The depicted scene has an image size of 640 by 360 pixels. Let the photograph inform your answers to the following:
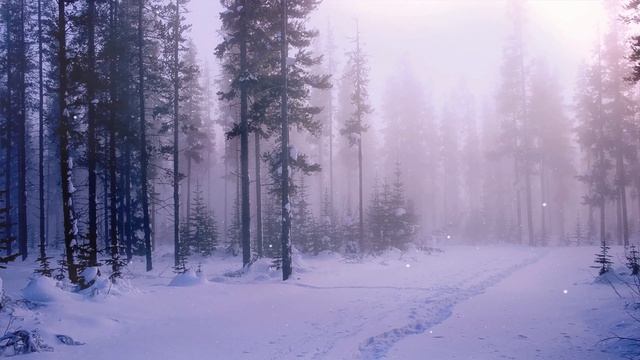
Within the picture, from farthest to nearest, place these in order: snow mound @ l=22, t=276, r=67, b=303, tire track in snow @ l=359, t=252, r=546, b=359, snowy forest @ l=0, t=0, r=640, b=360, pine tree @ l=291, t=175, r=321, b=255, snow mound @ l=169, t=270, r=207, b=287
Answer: pine tree @ l=291, t=175, r=321, b=255
snow mound @ l=169, t=270, r=207, b=287
snow mound @ l=22, t=276, r=67, b=303
snowy forest @ l=0, t=0, r=640, b=360
tire track in snow @ l=359, t=252, r=546, b=359

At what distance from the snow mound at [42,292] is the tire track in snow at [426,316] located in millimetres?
7933

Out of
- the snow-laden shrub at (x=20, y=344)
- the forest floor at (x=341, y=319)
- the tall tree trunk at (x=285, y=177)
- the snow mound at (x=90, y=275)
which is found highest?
the tall tree trunk at (x=285, y=177)

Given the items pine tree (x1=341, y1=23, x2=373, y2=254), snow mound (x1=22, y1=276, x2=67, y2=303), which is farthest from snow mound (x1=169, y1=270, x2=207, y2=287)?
pine tree (x1=341, y1=23, x2=373, y2=254)

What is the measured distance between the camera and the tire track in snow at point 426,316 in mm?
→ 8859

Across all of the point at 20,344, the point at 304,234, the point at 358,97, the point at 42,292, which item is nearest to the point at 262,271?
the point at 42,292

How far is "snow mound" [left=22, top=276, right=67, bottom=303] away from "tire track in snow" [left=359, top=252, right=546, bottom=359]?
26.0 ft

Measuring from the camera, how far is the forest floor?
862cm

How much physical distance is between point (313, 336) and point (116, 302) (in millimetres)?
5986

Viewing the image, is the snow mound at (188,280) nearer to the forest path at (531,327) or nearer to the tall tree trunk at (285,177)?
the tall tree trunk at (285,177)

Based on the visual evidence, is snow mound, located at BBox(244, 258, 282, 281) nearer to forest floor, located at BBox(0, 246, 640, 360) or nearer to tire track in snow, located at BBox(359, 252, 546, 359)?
forest floor, located at BBox(0, 246, 640, 360)

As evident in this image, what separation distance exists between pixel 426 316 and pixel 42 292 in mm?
9756

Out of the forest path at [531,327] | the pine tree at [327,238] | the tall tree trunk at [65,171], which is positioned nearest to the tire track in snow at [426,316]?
the forest path at [531,327]

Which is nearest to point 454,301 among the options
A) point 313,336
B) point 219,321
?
point 313,336

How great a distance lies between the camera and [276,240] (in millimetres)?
30797
